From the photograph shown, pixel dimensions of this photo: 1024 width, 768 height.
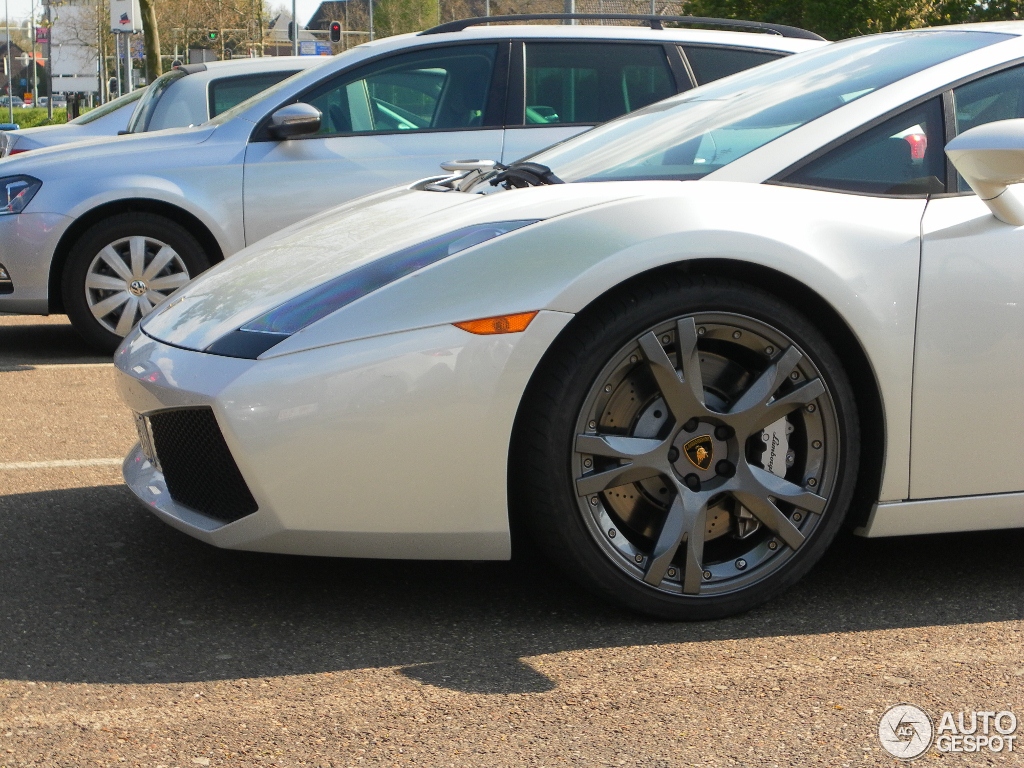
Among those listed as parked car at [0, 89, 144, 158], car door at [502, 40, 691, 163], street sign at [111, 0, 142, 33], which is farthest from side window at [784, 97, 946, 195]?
street sign at [111, 0, 142, 33]

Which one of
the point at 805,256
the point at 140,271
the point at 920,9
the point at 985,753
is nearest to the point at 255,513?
the point at 805,256

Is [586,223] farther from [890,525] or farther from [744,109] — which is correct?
[890,525]

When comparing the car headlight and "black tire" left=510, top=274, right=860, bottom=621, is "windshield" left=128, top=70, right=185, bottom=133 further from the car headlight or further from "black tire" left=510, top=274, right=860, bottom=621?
"black tire" left=510, top=274, right=860, bottom=621

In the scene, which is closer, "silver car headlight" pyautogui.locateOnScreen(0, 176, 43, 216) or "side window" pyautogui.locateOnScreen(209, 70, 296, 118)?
"silver car headlight" pyautogui.locateOnScreen(0, 176, 43, 216)

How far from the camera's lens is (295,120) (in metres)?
6.25

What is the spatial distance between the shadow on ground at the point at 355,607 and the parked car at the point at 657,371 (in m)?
0.18

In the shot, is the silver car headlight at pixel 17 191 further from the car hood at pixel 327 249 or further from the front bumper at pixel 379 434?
the front bumper at pixel 379 434

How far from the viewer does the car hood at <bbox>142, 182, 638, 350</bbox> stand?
295 centimetres

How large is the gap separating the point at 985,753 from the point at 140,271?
5.29m

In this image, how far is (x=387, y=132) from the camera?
22.2ft

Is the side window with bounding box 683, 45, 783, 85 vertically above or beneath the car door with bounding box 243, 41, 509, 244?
above

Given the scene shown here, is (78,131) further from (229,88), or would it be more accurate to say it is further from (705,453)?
(705,453)

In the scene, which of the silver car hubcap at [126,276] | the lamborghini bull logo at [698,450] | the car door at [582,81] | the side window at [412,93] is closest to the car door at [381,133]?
the side window at [412,93]

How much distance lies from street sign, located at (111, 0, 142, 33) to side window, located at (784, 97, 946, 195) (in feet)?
76.1
